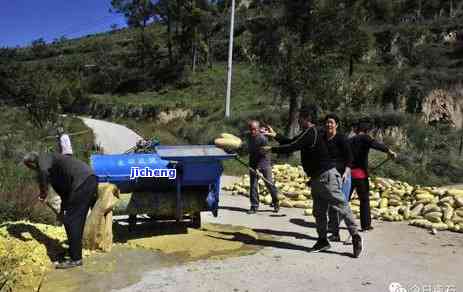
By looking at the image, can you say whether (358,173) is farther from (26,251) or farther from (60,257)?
(26,251)

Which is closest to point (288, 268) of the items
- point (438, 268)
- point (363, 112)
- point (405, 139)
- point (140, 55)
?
point (438, 268)

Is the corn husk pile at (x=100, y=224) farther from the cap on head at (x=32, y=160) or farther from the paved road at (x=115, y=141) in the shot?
the paved road at (x=115, y=141)

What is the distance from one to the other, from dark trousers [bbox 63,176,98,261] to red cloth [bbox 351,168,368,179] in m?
4.61

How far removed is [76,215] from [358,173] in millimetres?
4887

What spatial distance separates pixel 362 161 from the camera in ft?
34.0

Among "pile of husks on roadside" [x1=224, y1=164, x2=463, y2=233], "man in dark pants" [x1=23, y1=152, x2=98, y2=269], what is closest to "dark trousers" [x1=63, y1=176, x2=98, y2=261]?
"man in dark pants" [x1=23, y1=152, x2=98, y2=269]

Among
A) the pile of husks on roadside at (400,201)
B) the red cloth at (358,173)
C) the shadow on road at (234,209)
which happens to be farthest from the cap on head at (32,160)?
the pile of husks on roadside at (400,201)

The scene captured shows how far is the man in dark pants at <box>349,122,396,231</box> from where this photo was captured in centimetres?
1022

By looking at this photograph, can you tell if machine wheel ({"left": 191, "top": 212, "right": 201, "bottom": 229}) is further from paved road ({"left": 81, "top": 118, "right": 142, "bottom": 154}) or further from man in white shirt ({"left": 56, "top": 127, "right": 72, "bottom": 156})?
paved road ({"left": 81, "top": 118, "right": 142, "bottom": 154})

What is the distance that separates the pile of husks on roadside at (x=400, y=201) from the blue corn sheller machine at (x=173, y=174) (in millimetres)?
3278

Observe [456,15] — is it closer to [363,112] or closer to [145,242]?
[363,112]

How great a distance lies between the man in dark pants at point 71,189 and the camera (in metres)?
7.91

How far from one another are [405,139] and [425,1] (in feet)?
157

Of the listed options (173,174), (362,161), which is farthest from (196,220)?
(362,161)
